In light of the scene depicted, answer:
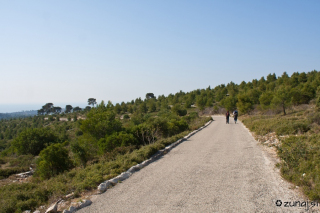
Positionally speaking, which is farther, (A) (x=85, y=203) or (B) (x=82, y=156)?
(B) (x=82, y=156)

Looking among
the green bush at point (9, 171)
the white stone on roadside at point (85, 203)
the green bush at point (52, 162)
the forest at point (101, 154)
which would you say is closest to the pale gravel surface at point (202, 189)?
the white stone on roadside at point (85, 203)

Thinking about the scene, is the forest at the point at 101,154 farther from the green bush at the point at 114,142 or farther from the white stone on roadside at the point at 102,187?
the white stone on roadside at the point at 102,187

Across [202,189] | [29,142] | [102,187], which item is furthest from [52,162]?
[29,142]

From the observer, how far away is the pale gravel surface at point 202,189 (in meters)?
4.75

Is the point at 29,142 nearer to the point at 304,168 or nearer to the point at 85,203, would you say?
the point at 85,203

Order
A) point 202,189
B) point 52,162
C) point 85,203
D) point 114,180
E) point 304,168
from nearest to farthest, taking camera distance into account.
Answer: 1. point 85,203
2. point 202,189
3. point 304,168
4. point 114,180
5. point 52,162

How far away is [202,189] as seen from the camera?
566cm

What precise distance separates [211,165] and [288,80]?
80.9m

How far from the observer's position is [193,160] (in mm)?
8938

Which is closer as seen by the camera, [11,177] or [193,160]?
[193,160]

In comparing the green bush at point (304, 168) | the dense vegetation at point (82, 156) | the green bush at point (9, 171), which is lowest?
the green bush at point (9, 171)

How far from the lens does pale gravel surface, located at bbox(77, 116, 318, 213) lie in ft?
15.6

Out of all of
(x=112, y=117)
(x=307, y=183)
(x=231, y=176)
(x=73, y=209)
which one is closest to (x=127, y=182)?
(x=73, y=209)

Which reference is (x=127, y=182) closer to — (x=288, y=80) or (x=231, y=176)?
(x=231, y=176)
